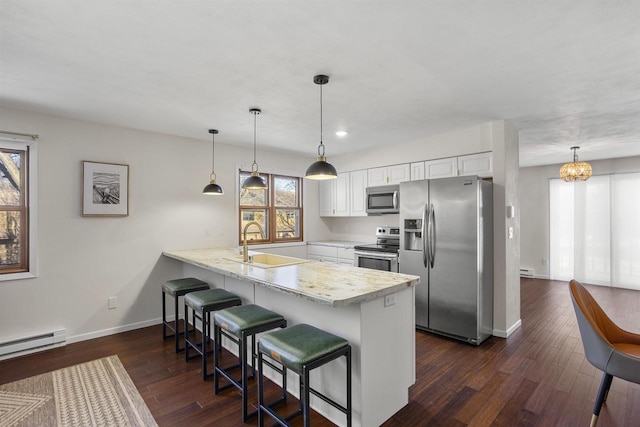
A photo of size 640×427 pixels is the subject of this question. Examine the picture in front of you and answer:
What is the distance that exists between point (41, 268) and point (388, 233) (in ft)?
14.3

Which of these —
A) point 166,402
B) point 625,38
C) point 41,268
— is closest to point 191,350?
point 166,402

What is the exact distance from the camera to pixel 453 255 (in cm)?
350

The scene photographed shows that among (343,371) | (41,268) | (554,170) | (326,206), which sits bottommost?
(343,371)

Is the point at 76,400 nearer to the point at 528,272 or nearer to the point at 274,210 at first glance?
the point at 274,210

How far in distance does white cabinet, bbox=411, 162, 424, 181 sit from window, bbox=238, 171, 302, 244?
2.14 meters

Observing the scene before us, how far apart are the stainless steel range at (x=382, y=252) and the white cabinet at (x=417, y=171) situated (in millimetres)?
896

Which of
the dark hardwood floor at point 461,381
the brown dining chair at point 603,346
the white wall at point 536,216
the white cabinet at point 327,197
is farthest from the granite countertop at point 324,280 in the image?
the white wall at point 536,216

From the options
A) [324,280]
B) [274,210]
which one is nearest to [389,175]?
[274,210]

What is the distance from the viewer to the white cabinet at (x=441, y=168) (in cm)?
401

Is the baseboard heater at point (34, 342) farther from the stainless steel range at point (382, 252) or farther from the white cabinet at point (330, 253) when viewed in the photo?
the stainless steel range at point (382, 252)

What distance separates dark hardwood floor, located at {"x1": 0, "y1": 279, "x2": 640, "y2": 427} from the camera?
218cm

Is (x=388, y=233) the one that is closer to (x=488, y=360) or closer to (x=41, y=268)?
(x=488, y=360)

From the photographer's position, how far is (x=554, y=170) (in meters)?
6.58

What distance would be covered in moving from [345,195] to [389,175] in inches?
38.8
